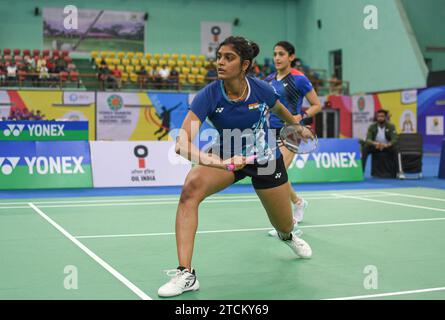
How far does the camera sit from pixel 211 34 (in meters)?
32.1

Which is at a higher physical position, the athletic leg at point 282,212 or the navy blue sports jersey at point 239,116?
the navy blue sports jersey at point 239,116

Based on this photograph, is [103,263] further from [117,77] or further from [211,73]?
[211,73]

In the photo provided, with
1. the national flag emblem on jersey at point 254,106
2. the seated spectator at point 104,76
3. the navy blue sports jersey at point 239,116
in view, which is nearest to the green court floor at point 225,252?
the navy blue sports jersey at point 239,116

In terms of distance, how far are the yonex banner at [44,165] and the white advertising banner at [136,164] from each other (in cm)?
23

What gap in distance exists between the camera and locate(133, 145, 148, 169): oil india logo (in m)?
11.4

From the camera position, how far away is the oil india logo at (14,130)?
13492 millimetres

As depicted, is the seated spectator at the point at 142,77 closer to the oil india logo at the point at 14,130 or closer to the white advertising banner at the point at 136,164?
the oil india logo at the point at 14,130

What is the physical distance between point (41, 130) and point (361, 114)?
1821 centimetres

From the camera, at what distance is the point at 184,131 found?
394 cm

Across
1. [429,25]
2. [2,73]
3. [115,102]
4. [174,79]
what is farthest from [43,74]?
[429,25]

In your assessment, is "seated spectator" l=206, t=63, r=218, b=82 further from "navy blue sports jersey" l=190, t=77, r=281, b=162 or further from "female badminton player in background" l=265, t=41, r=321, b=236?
"navy blue sports jersey" l=190, t=77, r=281, b=162

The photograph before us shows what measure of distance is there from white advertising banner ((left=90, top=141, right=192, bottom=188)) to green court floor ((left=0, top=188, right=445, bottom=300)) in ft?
7.52
